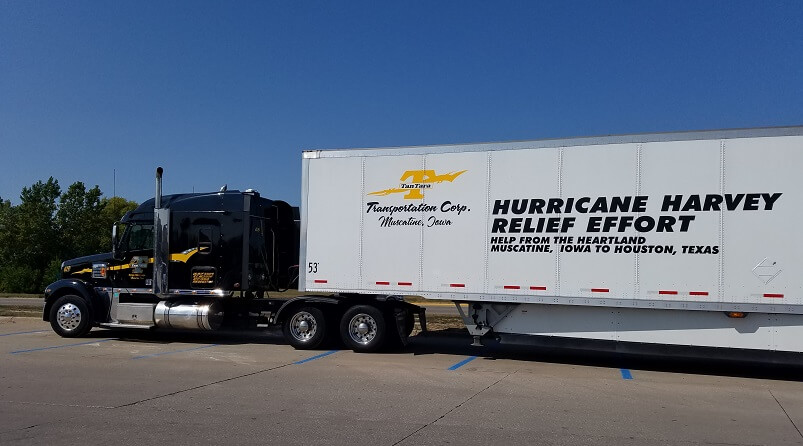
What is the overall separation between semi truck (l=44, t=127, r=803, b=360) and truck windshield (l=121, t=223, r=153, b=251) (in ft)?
0.10

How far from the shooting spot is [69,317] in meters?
15.4

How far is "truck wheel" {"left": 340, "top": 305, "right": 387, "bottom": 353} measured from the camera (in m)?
13.4

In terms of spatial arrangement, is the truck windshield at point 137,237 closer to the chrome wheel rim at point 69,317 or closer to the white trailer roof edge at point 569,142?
the chrome wheel rim at point 69,317

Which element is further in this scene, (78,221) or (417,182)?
(78,221)

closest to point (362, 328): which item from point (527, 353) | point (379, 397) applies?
point (527, 353)

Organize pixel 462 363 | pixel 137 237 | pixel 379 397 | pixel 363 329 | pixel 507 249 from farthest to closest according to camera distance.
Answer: pixel 137 237 → pixel 363 329 → pixel 462 363 → pixel 507 249 → pixel 379 397

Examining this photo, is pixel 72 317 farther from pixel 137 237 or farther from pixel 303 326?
pixel 303 326

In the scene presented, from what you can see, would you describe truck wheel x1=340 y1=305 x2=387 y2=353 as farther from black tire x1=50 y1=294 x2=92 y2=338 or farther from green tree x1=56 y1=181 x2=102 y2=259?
green tree x1=56 y1=181 x2=102 y2=259

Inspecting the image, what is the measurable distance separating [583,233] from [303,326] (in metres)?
5.74

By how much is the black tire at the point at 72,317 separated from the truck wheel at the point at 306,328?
4714 millimetres

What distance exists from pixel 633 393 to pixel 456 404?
2.80 m

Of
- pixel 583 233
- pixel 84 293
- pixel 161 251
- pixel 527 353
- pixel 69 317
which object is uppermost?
pixel 583 233

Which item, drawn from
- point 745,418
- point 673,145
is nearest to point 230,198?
point 673,145

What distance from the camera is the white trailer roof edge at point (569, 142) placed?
35.6 ft
